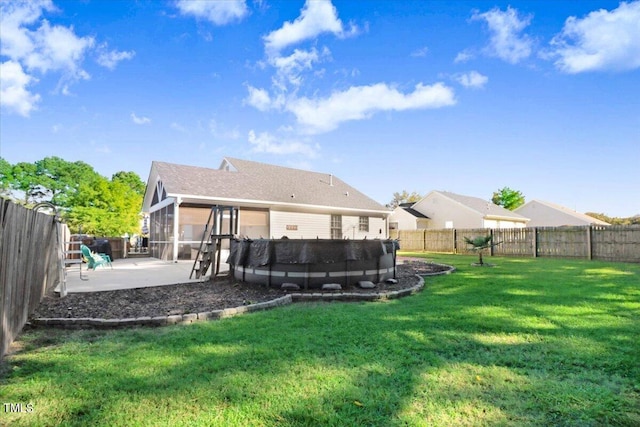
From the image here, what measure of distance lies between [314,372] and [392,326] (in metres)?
1.67

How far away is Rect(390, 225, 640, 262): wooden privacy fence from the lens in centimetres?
1320

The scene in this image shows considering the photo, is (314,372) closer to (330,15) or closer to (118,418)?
(118,418)

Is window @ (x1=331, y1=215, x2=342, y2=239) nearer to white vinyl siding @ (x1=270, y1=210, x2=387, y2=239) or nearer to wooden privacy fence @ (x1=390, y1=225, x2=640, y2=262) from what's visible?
white vinyl siding @ (x1=270, y1=210, x2=387, y2=239)

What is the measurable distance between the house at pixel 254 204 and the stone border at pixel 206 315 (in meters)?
7.78

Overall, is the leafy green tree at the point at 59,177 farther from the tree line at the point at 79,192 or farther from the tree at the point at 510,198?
the tree at the point at 510,198

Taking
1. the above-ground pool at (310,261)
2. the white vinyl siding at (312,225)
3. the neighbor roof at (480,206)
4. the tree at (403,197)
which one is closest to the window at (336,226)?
the white vinyl siding at (312,225)

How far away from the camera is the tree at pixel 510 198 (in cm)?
4388

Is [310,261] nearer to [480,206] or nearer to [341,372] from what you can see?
[341,372]

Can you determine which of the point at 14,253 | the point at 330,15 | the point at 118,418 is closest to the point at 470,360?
the point at 118,418

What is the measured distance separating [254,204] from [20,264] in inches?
463

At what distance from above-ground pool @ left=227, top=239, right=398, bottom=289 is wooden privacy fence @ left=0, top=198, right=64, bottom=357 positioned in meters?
3.44

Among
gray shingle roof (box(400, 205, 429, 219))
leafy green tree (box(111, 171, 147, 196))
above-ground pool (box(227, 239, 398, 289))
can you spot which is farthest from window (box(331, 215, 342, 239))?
leafy green tree (box(111, 171, 147, 196))

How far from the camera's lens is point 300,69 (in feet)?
53.1

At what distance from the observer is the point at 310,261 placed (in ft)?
21.1
